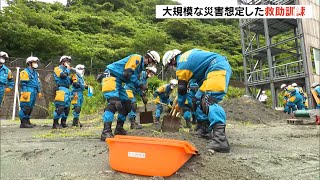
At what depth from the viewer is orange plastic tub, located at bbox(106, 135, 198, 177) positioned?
2.44m

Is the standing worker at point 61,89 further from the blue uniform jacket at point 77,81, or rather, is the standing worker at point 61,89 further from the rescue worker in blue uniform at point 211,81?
the rescue worker in blue uniform at point 211,81

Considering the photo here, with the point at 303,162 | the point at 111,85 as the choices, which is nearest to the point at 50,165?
the point at 111,85

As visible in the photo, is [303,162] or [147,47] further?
[147,47]

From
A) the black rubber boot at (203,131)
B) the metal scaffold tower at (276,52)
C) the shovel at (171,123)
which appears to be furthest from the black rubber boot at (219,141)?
the metal scaffold tower at (276,52)

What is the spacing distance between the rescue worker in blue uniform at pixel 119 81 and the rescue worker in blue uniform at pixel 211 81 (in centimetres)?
84

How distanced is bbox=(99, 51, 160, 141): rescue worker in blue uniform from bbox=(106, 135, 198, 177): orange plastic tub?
210 cm

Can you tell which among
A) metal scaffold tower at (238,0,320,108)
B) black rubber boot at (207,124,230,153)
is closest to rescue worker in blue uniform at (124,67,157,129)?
black rubber boot at (207,124,230,153)

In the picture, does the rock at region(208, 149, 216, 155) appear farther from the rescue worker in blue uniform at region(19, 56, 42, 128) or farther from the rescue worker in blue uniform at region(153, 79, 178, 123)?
the rescue worker in blue uniform at region(19, 56, 42, 128)

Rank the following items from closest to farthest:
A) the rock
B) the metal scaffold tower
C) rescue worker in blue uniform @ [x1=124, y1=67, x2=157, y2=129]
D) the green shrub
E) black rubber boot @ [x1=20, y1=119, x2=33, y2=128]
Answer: the rock
rescue worker in blue uniform @ [x1=124, y1=67, x2=157, y2=129]
black rubber boot @ [x1=20, y1=119, x2=33, y2=128]
the metal scaffold tower
the green shrub

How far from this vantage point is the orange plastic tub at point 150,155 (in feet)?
7.99

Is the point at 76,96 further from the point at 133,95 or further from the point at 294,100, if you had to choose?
the point at 294,100

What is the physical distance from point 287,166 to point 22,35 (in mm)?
17081

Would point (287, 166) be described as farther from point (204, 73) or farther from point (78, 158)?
point (78, 158)

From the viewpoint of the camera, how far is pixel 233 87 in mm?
22141
